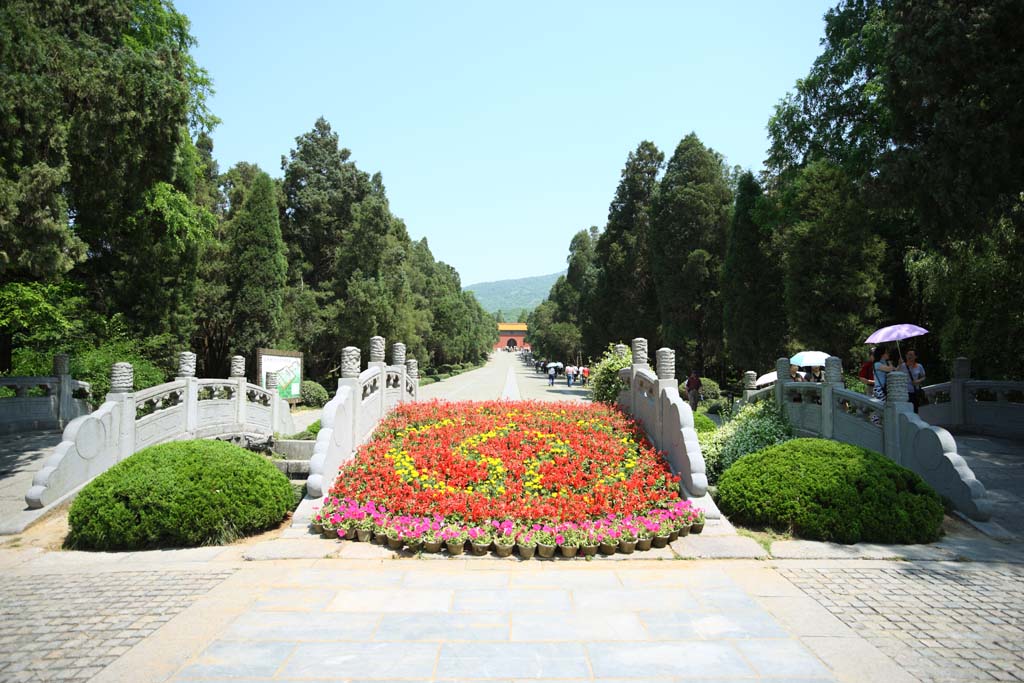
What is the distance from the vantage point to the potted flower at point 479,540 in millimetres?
6391

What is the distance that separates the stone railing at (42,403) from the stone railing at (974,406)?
1957cm

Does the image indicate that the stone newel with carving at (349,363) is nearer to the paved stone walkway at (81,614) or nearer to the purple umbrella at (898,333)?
the paved stone walkway at (81,614)

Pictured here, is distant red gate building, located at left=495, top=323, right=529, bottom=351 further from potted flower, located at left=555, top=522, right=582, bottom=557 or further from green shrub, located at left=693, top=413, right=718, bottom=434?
potted flower, located at left=555, top=522, right=582, bottom=557

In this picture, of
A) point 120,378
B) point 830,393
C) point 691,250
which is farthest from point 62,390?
point 691,250

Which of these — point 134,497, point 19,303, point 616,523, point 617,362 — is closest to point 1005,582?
point 616,523

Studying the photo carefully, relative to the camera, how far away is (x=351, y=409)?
9172 mm

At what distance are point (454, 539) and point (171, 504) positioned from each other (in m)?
3.08

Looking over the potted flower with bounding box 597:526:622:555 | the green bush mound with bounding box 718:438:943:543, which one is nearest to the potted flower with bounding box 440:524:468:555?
the potted flower with bounding box 597:526:622:555

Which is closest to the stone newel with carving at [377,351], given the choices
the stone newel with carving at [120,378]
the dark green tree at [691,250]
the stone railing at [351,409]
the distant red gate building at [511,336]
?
the stone railing at [351,409]

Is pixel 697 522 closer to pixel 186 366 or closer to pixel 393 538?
pixel 393 538

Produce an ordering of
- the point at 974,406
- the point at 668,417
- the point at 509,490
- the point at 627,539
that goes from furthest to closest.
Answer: the point at 974,406, the point at 668,417, the point at 509,490, the point at 627,539

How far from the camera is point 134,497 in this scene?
6.81m

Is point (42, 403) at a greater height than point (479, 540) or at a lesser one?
greater

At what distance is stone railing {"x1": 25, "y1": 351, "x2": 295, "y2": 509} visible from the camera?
8.22 m
